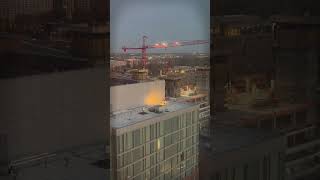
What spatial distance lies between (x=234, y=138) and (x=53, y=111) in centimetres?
86

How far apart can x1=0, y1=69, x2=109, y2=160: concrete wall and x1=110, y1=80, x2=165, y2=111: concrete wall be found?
0.15ft

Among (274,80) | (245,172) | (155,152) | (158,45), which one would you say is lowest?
Answer: (245,172)

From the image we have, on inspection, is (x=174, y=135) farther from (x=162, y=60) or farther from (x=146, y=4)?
(x=146, y=4)

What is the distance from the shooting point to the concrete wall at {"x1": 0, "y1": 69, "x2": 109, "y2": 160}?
4.82 feet

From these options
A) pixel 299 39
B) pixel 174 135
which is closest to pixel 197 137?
pixel 174 135

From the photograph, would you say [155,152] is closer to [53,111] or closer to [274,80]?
[53,111]

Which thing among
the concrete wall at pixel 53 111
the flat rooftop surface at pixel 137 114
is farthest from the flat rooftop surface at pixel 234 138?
the concrete wall at pixel 53 111

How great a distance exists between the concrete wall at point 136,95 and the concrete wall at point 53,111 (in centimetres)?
5

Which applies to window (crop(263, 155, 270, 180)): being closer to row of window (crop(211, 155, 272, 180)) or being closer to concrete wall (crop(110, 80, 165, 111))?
row of window (crop(211, 155, 272, 180))

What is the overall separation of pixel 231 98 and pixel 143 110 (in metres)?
0.48

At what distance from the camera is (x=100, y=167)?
1.66m

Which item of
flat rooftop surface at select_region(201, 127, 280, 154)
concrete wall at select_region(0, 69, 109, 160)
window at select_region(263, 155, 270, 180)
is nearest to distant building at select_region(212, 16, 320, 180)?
flat rooftop surface at select_region(201, 127, 280, 154)

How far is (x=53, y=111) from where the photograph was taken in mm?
1553

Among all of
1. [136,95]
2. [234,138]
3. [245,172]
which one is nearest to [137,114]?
[136,95]
